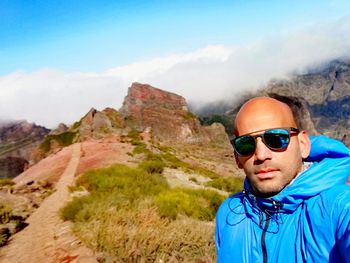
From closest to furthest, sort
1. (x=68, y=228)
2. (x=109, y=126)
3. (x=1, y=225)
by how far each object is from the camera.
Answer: (x=68, y=228) → (x=1, y=225) → (x=109, y=126)

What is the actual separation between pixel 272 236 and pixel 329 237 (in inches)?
16.5

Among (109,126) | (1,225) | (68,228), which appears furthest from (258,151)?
(109,126)

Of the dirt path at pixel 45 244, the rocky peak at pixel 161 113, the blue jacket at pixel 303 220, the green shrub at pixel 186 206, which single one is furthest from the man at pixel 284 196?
the rocky peak at pixel 161 113

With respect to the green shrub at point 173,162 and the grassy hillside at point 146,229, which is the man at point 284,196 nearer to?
the grassy hillside at point 146,229

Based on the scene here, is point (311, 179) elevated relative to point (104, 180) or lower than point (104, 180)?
elevated

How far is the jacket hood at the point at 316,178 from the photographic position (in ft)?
7.59

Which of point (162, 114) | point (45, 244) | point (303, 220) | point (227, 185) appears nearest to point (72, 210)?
point (45, 244)

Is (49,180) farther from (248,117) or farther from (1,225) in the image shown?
(248,117)

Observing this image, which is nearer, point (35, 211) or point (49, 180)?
point (35, 211)

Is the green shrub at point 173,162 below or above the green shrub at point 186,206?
below

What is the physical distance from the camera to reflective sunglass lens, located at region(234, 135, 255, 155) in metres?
2.75

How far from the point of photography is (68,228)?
11.3m

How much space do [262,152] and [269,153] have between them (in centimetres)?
5

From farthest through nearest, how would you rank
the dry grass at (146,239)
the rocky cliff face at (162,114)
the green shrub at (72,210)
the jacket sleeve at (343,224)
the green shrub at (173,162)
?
the rocky cliff face at (162,114) → the green shrub at (173,162) → the green shrub at (72,210) → the dry grass at (146,239) → the jacket sleeve at (343,224)
